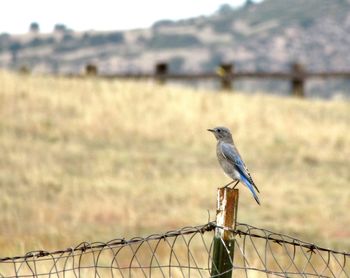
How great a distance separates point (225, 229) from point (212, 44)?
13230cm

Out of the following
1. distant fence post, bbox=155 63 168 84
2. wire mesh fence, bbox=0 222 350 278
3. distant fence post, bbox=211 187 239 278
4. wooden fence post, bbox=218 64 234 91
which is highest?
distant fence post, bbox=155 63 168 84

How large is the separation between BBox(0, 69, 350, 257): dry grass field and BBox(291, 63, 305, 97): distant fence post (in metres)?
2.52

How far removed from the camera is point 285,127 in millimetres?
26000

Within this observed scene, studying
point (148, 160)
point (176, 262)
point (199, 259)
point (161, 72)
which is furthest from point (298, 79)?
point (176, 262)

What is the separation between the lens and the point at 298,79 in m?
33.0

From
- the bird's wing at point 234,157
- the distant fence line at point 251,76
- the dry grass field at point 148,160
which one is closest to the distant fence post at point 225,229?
the bird's wing at point 234,157

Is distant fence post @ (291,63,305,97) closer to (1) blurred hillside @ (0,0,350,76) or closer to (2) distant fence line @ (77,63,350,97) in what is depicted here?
(2) distant fence line @ (77,63,350,97)

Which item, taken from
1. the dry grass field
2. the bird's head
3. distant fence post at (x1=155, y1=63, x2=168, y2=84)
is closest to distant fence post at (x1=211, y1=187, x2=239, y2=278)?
the bird's head

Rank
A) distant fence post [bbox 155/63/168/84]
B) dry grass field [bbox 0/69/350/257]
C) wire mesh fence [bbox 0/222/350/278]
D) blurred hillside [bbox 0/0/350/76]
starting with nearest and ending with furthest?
1. wire mesh fence [bbox 0/222/350/278]
2. dry grass field [bbox 0/69/350/257]
3. distant fence post [bbox 155/63/168/84]
4. blurred hillside [bbox 0/0/350/76]

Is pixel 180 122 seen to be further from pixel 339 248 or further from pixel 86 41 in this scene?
pixel 86 41

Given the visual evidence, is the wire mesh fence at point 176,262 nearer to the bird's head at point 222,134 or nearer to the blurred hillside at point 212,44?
the bird's head at point 222,134

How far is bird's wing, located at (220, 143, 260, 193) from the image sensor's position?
6520 mm

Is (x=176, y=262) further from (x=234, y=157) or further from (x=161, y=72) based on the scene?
(x=161, y=72)

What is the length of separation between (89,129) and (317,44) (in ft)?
356
